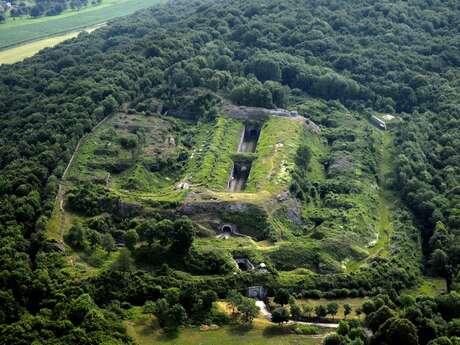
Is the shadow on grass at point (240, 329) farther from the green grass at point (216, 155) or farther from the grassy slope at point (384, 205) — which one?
the green grass at point (216, 155)

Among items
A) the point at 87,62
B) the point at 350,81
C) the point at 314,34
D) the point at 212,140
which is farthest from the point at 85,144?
the point at 314,34

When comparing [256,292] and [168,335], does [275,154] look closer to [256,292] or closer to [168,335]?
[256,292]

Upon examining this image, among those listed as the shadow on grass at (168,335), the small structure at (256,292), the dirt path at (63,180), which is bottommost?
the small structure at (256,292)

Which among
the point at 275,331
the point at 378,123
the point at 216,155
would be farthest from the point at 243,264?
the point at 378,123

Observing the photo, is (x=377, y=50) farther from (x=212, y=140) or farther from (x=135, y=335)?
(x=135, y=335)

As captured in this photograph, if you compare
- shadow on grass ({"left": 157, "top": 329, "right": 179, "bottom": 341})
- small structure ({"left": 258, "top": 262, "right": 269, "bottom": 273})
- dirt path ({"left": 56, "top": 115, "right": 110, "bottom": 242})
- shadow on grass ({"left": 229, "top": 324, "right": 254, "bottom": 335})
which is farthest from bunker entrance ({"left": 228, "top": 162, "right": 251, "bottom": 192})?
shadow on grass ({"left": 157, "top": 329, "right": 179, "bottom": 341})

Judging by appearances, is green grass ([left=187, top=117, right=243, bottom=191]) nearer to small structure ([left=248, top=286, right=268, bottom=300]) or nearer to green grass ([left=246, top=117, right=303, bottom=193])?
green grass ([left=246, top=117, right=303, bottom=193])

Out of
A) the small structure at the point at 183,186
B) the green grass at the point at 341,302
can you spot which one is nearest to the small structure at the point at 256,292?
the green grass at the point at 341,302
